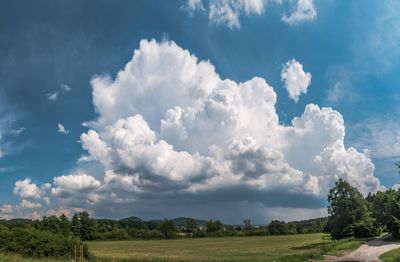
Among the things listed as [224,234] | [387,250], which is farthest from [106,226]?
[387,250]

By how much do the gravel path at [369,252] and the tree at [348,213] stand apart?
15.4m

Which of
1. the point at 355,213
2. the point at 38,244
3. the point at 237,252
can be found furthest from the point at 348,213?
the point at 38,244

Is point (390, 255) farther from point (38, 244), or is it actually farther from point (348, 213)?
point (38, 244)

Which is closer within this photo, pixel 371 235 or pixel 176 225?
pixel 371 235

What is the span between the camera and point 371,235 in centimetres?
7250

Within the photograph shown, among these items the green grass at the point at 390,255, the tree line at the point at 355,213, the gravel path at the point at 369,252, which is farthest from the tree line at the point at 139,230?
the green grass at the point at 390,255

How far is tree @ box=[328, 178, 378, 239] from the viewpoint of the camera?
240 ft

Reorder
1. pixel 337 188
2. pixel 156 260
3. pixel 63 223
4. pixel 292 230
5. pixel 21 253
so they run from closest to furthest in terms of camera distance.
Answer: pixel 156 260
pixel 21 253
pixel 337 188
pixel 63 223
pixel 292 230

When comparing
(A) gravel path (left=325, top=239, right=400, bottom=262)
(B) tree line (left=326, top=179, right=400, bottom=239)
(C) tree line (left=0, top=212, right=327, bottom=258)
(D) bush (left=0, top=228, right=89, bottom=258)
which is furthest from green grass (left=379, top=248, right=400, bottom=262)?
(C) tree line (left=0, top=212, right=327, bottom=258)

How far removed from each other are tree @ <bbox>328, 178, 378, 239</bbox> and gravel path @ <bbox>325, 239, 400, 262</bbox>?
1544 cm

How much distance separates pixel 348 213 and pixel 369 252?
24883 mm

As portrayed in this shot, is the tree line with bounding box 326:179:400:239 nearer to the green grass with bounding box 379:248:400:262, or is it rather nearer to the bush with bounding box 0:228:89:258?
the green grass with bounding box 379:248:400:262

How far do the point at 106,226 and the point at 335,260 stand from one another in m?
134

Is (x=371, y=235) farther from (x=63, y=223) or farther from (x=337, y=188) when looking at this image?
(x=63, y=223)
